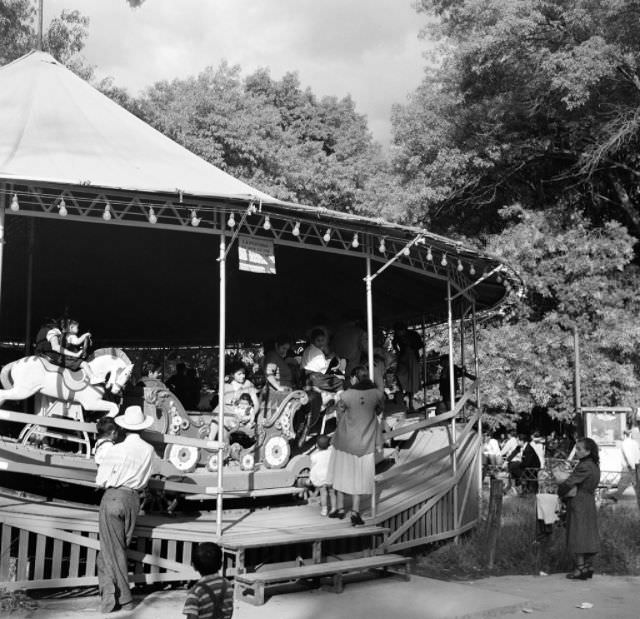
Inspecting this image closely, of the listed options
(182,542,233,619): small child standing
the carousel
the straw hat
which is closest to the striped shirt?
(182,542,233,619): small child standing

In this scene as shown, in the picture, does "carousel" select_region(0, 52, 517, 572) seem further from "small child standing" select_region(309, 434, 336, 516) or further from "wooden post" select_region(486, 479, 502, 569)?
"wooden post" select_region(486, 479, 502, 569)

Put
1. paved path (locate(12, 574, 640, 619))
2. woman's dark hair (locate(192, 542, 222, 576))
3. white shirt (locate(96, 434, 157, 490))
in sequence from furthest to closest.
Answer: white shirt (locate(96, 434, 157, 490))
paved path (locate(12, 574, 640, 619))
woman's dark hair (locate(192, 542, 222, 576))

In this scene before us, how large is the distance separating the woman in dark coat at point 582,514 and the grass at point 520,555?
0.84m

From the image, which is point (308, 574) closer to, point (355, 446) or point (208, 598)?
point (355, 446)

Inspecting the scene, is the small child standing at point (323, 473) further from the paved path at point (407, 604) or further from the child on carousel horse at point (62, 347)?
the child on carousel horse at point (62, 347)

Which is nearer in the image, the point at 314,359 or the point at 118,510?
the point at 118,510

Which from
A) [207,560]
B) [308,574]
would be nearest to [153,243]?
[308,574]

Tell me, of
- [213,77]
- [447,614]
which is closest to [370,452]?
[447,614]

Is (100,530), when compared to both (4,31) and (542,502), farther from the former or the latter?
(4,31)

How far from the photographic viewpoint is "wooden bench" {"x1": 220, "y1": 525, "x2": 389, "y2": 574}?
25.7ft

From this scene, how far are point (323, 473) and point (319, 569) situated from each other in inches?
77.3

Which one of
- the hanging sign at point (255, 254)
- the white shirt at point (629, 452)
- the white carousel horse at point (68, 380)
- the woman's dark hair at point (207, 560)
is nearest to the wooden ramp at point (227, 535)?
the white carousel horse at point (68, 380)

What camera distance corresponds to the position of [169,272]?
51.4 ft

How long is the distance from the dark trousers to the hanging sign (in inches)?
112
